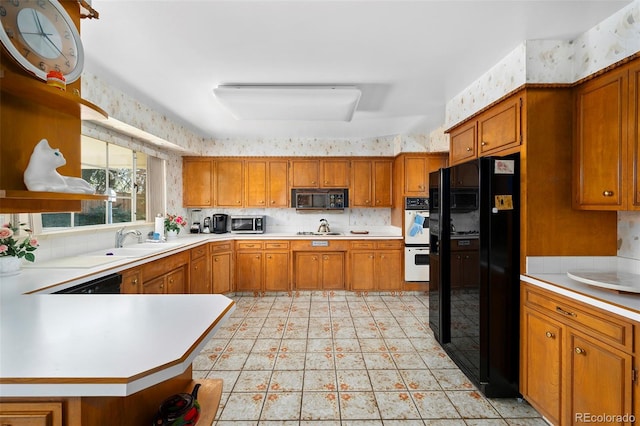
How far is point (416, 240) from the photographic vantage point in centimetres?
439

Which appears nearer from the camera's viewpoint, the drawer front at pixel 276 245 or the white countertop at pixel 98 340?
the white countertop at pixel 98 340

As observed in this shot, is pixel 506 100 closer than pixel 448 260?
Yes

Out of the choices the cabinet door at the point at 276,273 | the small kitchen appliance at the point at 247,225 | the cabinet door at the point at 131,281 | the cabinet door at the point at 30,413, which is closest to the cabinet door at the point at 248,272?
the cabinet door at the point at 276,273

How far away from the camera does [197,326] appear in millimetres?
957

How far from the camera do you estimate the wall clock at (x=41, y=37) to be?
3.43 ft

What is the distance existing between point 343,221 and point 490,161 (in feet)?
10.3

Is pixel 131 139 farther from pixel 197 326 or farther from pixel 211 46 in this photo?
pixel 197 326

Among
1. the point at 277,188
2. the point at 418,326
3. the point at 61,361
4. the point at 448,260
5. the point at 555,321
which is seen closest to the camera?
the point at 61,361

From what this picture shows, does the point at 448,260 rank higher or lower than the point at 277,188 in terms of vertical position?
lower

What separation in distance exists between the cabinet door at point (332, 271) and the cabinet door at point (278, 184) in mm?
1110

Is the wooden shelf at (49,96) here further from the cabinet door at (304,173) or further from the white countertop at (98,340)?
the cabinet door at (304,173)

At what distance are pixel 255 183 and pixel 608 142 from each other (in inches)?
161

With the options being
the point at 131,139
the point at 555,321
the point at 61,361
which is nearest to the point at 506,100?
the point at 555,321

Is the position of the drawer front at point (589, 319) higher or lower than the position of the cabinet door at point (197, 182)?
lower
